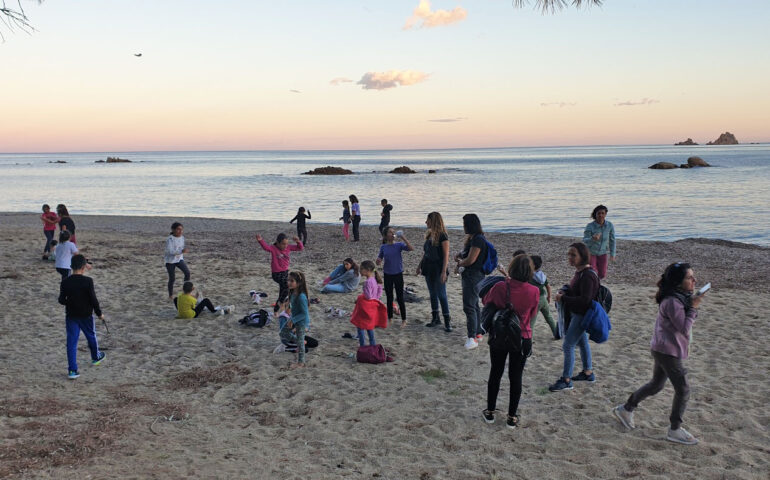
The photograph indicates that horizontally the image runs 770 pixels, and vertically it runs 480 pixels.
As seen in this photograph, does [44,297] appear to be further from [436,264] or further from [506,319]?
[506,319]

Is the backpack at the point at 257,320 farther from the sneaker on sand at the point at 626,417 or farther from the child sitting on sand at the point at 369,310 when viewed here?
the sneaker on sand at the point at 626,417

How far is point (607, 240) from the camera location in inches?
381

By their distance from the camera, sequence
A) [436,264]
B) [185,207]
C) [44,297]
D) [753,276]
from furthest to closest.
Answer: [185,207], [753,276], [44,297], [436,264]

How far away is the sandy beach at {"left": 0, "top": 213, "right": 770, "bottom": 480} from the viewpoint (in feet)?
16.0

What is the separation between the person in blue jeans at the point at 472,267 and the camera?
7.48m

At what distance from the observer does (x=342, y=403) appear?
632cm

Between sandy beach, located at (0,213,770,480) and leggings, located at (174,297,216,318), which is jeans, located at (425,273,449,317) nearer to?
sandy beach, located at (0,213,770,480)

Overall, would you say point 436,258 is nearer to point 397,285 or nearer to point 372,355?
point 397,285

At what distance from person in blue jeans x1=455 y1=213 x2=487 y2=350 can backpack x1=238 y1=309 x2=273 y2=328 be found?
3.50 m

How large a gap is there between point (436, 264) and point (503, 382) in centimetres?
231

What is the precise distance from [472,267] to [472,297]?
Answer: 1.73 feet

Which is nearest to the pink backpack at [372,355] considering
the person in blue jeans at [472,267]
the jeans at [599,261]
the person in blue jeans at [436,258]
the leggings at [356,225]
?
the person in blue jeans at [472,267]

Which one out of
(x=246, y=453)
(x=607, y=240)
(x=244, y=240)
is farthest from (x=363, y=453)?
(x=244, y=240)

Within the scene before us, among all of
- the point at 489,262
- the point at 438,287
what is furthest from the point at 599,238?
the point at 438,287
